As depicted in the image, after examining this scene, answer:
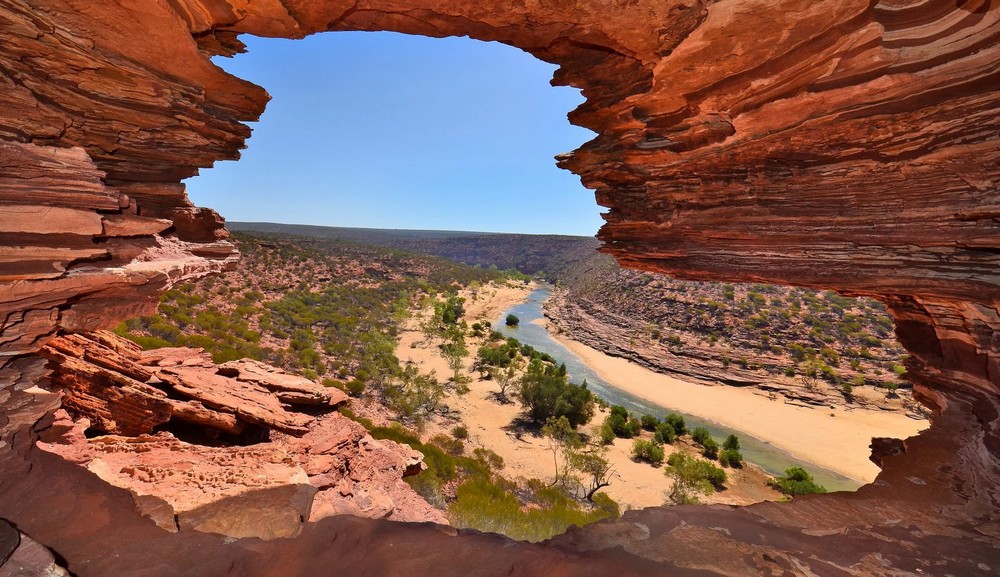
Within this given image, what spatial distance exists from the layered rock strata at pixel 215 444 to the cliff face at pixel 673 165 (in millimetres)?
902

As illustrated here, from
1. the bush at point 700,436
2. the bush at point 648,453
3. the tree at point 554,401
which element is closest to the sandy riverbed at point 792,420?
the bush at point 700,436

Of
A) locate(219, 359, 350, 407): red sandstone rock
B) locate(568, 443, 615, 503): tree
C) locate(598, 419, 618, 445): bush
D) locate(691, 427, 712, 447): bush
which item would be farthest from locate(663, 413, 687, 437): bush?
locate(219, 359, 350, 407): red sandstone rock

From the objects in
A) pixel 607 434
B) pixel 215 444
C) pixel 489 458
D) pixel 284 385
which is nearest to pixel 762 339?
pixel 607 434

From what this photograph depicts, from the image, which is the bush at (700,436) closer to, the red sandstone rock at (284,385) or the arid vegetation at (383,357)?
the arid vegetation at (383,357)

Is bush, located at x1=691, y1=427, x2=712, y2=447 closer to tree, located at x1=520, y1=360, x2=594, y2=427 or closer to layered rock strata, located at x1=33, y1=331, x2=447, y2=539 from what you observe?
tree, located at x1=520, y1=360, x2=594, y2=427

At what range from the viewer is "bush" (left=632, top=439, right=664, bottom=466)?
23.6 meters

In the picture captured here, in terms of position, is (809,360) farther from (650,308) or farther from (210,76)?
(210,76)

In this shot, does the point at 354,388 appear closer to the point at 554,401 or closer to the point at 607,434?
the point at 554,401

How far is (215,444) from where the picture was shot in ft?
31.9

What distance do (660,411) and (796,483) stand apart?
11.2 m

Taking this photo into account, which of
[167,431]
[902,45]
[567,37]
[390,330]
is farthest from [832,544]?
[390,330]

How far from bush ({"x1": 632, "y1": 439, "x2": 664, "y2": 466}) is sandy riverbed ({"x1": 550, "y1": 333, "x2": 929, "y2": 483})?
9.47 metres

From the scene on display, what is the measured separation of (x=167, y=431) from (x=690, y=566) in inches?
435

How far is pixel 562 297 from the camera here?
8156 cm
